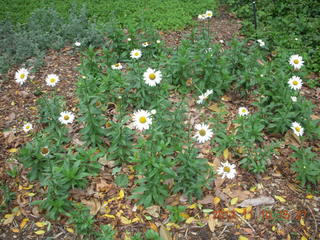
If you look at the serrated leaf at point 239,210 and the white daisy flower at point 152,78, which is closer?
the serrated leaf at point 239,210

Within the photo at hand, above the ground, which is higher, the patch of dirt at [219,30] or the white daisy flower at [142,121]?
the white daisy flower at [142,121]

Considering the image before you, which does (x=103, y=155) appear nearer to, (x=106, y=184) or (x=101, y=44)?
(x=106, y=184)

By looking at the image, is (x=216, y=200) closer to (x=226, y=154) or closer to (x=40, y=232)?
(x=226, y=154)

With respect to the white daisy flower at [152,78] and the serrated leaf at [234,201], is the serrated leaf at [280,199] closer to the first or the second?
the serrated leaf at [234,201]

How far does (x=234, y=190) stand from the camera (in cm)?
350

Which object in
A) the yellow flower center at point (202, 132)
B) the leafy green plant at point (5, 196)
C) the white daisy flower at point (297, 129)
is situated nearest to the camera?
the yellow flower center at point (202, 132)

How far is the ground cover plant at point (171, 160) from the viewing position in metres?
3.19

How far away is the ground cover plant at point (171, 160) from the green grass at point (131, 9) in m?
1.64

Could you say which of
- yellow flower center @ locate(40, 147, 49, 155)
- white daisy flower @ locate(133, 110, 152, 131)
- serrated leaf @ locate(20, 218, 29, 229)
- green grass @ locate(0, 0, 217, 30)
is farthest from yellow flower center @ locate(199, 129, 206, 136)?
green grass @ locate(0, 0, 217, 30)

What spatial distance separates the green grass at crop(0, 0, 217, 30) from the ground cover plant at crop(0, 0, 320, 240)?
164cm

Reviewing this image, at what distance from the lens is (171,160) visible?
3.57m

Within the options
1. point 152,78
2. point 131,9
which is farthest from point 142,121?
point 131,9

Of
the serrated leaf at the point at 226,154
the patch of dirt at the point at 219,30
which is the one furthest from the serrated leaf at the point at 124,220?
the patch of dirt at the point at 219,30

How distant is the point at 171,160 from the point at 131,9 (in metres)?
3.81
